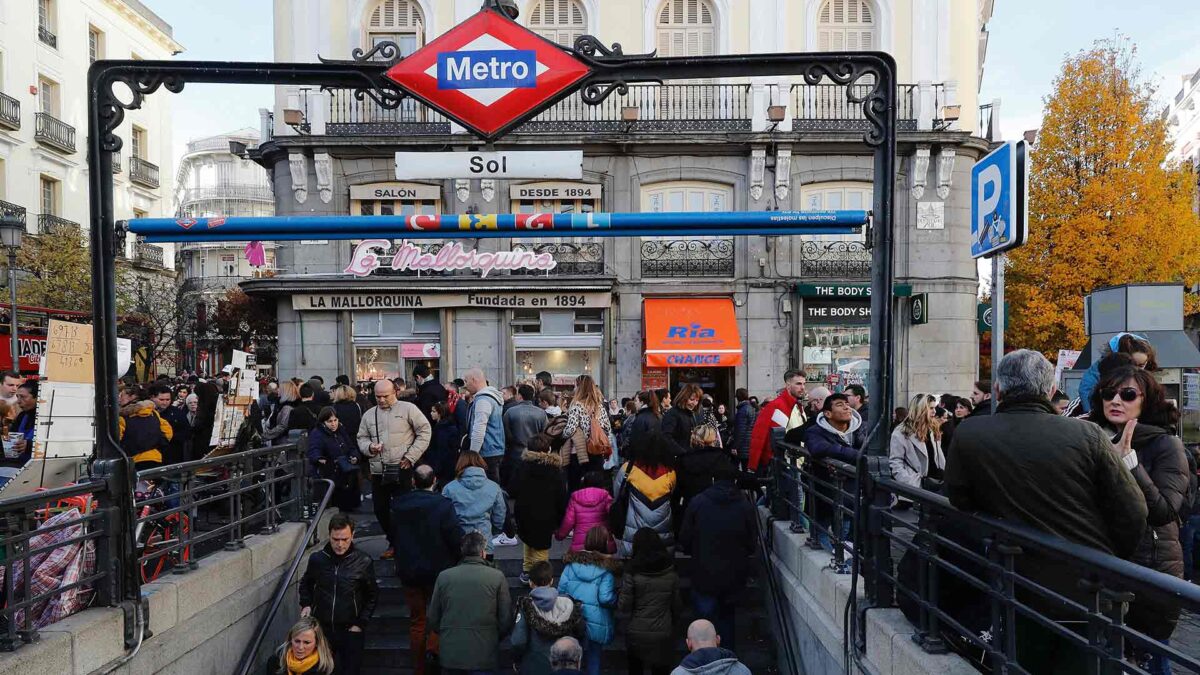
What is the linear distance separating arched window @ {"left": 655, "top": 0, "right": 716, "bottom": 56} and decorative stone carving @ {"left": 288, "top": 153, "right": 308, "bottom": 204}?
9.14 meters

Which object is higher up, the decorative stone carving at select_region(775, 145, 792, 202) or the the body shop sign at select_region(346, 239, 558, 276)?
the decorative stone carving at select_region(775, 145, 792, 202)

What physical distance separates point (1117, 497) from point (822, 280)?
16.8 meters

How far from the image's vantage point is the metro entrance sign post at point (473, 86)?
16.3 feet

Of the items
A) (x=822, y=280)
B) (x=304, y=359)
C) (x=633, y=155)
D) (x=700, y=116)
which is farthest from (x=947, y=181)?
(x=304, y=359)

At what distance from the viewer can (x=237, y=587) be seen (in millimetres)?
6805

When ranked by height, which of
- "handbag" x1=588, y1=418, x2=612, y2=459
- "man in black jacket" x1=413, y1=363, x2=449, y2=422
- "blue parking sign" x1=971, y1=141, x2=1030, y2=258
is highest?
"blue parking sign" x1=971, y1=141, x2=1030, y2=258

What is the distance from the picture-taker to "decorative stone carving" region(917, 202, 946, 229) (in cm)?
1967

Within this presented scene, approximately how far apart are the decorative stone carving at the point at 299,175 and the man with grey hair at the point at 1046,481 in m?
18.4

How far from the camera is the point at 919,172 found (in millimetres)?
19484

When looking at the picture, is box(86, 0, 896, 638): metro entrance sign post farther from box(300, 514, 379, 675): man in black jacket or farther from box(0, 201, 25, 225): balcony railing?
box(0, 201, 25, 225): balcony railing

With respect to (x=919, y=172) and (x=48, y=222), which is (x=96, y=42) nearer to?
(x=48, y=222)

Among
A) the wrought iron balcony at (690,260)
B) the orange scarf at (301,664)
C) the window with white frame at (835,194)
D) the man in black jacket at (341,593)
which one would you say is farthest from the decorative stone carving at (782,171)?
the orange scarf at (301,664)

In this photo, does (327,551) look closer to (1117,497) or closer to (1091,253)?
(1117,497)

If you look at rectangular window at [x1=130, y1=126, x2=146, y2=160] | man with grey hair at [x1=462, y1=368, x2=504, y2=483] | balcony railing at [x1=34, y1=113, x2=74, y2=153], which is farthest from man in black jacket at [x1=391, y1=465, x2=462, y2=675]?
rectangular window at [x1=130, y1=126, x2=146, y2=160]
